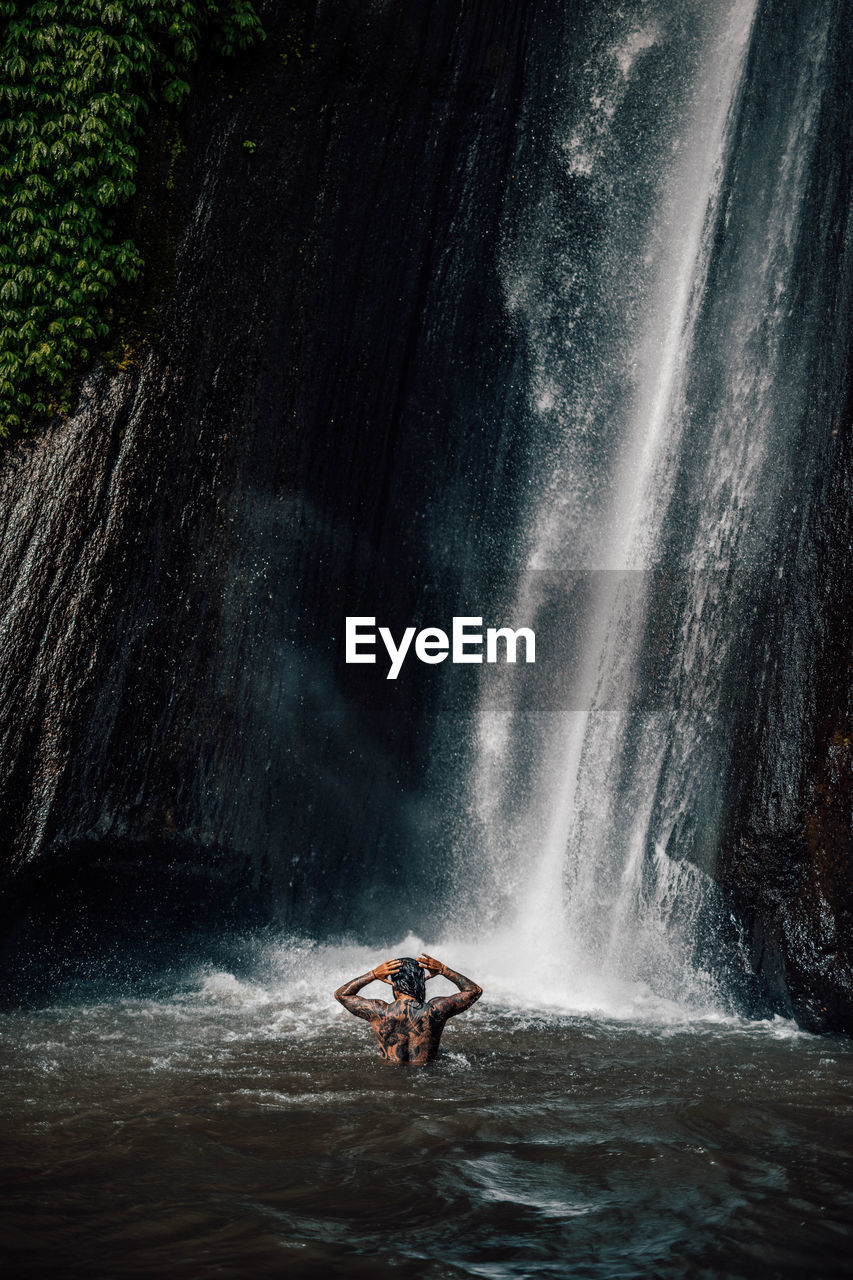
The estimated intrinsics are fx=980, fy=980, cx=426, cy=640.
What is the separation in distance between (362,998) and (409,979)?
0.36 meters

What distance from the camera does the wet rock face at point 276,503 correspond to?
9891mm

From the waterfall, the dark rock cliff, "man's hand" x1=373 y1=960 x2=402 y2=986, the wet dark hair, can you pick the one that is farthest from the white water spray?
"man's hand" x1=373 y1=960 x2=402 y2=986

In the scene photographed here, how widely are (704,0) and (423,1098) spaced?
13.9m

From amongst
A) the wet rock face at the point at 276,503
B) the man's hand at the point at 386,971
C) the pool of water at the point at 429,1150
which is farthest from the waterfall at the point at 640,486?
the man's hand at the point at 386,971

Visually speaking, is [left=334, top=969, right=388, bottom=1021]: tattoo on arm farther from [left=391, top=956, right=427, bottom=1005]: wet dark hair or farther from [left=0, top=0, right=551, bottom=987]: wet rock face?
[left=0, top=0, right=551, bottom=987]: wet rock face

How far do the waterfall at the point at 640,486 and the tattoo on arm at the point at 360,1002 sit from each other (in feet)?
9.85

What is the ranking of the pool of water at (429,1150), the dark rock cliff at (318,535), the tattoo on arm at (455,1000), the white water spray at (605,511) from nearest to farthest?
1. the pool of water at (429,1150)
2. the tattoo on arm at (455,1000)
3. the dark rock cliff at (318,535)
4. the white water spray at (605,511)

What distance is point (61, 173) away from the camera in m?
9.96

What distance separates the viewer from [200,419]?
10.6 meters

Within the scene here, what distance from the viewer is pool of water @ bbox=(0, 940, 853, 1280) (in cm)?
392

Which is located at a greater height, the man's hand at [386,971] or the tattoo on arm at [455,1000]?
the man's hand at [386,971]

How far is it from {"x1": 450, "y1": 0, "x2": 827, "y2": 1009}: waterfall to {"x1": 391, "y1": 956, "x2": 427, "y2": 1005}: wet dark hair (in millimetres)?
2857
